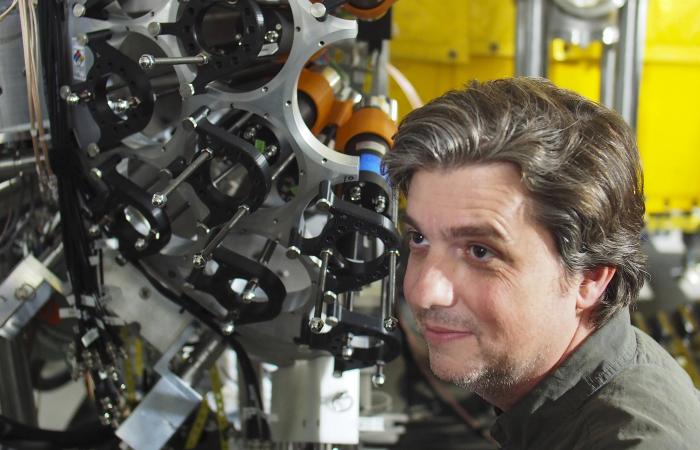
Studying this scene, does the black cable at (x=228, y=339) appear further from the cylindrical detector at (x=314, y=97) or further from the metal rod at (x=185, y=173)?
the cylindrical detector at (x=314, y=97)

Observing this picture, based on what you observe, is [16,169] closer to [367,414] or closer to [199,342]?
[199,342]

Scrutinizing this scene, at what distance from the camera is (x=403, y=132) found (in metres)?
1.16

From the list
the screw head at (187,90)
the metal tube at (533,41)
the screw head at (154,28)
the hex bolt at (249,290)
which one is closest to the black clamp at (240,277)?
the hex bolt at (249,290)

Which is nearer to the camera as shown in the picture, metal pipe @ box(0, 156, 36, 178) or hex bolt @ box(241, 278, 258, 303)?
hex bolt @ box(241, 278, 258, 303)

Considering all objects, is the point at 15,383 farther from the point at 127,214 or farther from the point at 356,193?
the point at 356,193

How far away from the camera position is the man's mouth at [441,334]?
1.08 metres

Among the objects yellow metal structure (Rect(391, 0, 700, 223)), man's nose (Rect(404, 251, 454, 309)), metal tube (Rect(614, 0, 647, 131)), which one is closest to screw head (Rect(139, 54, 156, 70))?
man's nose (Rect(404, 251, 454, 309))

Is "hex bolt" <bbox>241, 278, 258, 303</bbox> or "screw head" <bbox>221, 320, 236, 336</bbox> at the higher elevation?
"hex bolt" <bbox>241, 278, 258, 303</bbox>

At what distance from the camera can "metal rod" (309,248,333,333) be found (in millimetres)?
1217

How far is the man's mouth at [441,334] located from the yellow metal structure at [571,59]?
1588 millimetres

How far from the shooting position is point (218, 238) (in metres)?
1.27

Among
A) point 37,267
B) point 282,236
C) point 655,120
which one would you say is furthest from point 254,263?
point 655,120

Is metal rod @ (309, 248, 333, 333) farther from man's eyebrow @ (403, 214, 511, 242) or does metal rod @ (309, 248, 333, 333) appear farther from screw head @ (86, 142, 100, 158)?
screw head @ (86, 142, 100, 158)

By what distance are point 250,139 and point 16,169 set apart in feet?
1.58
